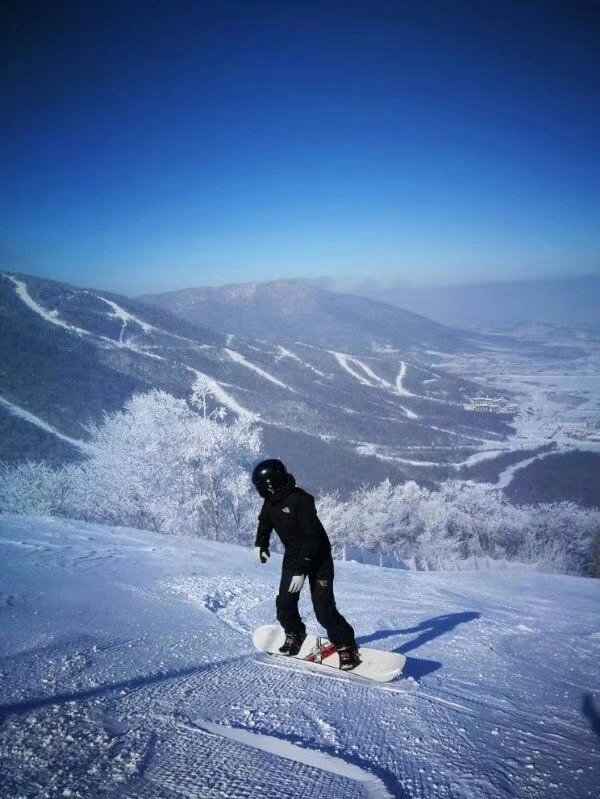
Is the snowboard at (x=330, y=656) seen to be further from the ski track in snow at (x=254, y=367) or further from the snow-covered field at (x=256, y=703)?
the ski track in snow at (x=254, y=367)

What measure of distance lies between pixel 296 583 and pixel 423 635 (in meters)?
2.79

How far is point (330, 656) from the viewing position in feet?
12.8

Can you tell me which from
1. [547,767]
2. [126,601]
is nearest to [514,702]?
[547,767]

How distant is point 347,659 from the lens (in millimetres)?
3658

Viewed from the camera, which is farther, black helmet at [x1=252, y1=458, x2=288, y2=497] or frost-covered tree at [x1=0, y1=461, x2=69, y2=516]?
frost-covered tree at [x1=0, y1=461, x2=69, y2=516]

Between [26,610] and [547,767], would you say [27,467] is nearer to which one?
[26,610]

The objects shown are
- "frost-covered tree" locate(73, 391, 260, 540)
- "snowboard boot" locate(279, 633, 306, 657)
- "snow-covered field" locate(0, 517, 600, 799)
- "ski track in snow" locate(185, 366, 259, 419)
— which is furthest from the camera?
"ski track in snow" locate(185, 366, 259, 419)

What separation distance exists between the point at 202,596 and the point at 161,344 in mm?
110572

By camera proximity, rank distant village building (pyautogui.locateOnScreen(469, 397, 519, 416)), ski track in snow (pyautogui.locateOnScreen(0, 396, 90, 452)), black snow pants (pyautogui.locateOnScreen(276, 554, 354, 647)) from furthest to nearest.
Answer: distant village building (pyautogui.locateOnScreen(469, 397, 519, 416)), ski track in snow (pyautogui.locateOnScreen(0, 396, 90, 452)), black snow pants (pyautogui.locateOnScreen(276, 554, 354, 647))

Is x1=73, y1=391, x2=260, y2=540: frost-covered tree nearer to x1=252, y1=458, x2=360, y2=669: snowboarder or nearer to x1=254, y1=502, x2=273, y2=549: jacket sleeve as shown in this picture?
x1=254, y1=502, x2=273, y2=549: jacket sleeve

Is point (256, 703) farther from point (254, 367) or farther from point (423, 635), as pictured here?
point (254, 367)

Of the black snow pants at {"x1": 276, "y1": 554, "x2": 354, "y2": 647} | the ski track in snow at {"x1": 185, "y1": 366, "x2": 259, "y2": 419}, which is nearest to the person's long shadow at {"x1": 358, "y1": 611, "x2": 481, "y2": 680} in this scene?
the black snow pants at {"x1": 276, "y1": 554, "x2": 354, "y2": 647}

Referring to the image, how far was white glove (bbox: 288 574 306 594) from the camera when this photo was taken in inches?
143

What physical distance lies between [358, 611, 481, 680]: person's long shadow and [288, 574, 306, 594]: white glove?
4.46ft
